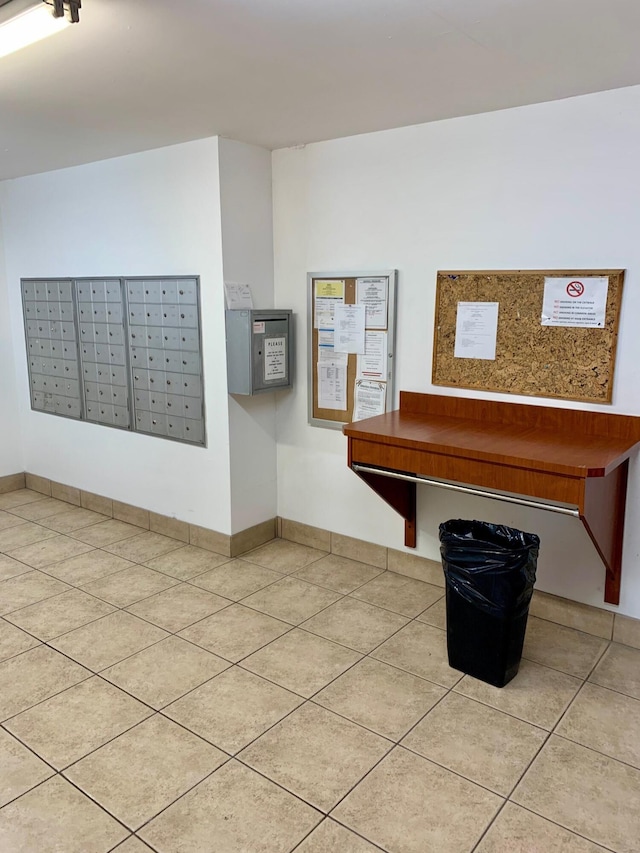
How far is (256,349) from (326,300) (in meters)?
0.50

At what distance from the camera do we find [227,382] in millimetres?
3734

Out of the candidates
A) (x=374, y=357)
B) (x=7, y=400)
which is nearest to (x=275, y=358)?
(x=374, y=357)

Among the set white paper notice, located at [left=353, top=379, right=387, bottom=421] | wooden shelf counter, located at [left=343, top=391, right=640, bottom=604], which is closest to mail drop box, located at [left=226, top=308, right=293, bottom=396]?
white paper notice, located at [left=353, top=379, right=387, bottom=421]

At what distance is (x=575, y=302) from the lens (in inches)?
112

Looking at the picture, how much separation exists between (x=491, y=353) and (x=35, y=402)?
148 inches

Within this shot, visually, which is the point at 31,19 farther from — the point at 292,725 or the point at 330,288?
the point at 292,725

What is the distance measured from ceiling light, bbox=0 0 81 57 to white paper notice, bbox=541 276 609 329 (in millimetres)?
2139

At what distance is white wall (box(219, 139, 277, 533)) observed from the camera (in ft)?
11.8

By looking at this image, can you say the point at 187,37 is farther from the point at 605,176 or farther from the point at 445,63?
the point at 605,176

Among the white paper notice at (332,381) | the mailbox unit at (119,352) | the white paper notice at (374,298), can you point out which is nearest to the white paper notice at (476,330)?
the white paper notice at (374,298)

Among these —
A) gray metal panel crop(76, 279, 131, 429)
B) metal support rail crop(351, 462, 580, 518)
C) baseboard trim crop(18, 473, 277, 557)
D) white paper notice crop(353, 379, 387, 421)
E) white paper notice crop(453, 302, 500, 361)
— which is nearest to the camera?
metal support rail crop(351, 462, 580, 518)

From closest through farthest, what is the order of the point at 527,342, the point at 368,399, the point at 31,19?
the point at 31,19
the point at 527,342
the point at 368,399

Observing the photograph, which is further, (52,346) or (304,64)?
(52,346)

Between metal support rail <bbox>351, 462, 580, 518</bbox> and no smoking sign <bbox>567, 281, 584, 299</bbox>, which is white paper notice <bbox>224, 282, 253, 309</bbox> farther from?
no smoking sign <bbox>567, 281, 584, 299</bbox>
